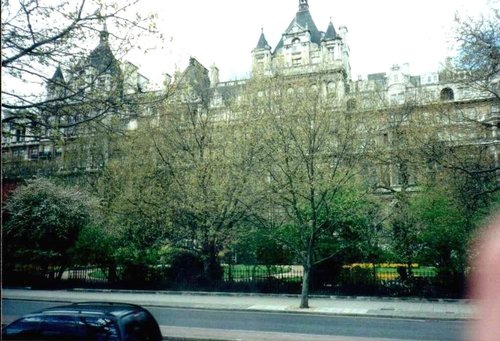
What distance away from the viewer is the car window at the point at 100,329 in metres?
4.99

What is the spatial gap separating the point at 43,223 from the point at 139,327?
4441 millimetres

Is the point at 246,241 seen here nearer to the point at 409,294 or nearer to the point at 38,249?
the point at 409,294

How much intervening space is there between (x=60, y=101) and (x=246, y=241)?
13199 millimetres

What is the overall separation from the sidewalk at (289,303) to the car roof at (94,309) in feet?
21.5

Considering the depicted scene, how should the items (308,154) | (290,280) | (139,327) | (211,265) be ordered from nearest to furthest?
(139,327) < (308,154) < (290,280) < (211,265)

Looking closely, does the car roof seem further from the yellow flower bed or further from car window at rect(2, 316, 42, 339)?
the yellow flower bed

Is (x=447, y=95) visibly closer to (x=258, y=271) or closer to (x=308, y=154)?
(x=308, y=154)

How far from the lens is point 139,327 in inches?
233

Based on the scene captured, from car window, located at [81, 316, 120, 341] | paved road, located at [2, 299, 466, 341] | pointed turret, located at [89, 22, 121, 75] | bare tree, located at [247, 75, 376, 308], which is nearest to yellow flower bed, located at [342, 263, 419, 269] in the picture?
bare tree, located at [247, 75, 376, 308]

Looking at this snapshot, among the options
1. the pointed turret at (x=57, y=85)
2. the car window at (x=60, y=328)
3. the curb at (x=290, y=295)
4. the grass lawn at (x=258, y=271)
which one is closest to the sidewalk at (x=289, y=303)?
the curb at (x=290, y=295)

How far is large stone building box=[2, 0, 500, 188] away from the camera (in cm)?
694

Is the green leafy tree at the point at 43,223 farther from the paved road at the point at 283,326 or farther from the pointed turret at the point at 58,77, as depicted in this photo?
the pointed turret at the point at 58,77

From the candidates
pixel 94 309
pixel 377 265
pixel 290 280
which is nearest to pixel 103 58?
pixel 94 309

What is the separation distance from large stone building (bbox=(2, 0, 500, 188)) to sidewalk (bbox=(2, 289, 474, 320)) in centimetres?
557
